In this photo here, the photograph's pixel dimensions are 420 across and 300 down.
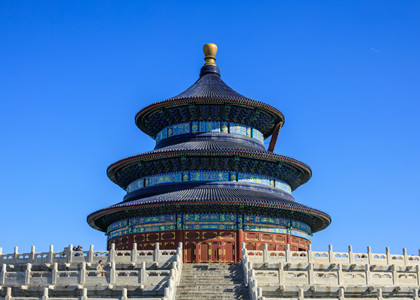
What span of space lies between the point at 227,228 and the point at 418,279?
15.1 m

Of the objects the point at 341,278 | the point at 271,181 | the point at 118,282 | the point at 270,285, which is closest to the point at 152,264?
the point at 118,282

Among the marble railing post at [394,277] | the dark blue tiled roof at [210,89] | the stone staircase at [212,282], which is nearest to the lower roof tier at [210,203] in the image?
the dark blue tiled roof at [210,89]

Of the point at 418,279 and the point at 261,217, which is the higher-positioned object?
the point at 261,217

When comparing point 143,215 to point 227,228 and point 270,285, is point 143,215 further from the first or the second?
point 270,285

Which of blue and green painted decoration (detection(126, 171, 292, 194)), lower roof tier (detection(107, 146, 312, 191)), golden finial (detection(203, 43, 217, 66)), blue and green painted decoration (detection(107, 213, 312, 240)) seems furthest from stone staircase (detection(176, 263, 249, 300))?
golden finial (detection(203, 43, 217, 66))

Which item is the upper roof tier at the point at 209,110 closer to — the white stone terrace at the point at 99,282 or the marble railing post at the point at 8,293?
the white stone terrace at the point at 99,282

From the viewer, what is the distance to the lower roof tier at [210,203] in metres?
46.2

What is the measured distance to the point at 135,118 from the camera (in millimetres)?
56375

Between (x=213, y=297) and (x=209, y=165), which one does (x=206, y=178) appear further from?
(x=213, y=297)

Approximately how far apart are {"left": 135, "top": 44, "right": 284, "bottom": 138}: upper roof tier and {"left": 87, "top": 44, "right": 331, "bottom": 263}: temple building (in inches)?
3.1

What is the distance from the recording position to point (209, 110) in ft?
175

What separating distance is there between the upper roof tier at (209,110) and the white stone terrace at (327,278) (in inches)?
699

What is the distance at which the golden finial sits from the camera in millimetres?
59500

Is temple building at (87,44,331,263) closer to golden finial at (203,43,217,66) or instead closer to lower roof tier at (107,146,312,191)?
lower roof tier at (107,146,312,191)
